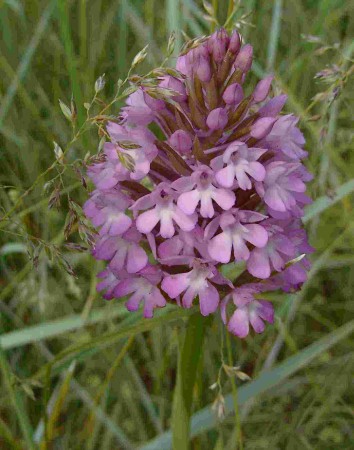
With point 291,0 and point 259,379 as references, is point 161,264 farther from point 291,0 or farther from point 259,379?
point 291,0

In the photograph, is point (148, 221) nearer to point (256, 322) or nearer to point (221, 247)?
point (221, 247)

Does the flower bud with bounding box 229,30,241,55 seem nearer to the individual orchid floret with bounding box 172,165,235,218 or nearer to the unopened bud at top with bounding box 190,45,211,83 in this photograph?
the unopened bud at top with bounding box 190,45,211,83

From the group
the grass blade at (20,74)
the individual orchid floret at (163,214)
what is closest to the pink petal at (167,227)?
the individual orchid floret at (163,214)

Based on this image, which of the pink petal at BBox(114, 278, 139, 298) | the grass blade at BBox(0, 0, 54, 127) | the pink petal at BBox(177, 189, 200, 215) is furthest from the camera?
the grass blade at BBox(0, 0, 54, 127)

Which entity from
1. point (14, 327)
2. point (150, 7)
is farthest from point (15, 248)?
point (150, 7)

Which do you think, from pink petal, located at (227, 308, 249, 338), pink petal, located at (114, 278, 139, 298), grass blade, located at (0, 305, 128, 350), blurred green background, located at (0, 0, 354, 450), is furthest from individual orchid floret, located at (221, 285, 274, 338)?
grass blade, located at (0, 305, 128, 350)

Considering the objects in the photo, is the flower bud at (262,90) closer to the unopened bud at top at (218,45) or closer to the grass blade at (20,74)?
the unopened bud at top at (218,45)
